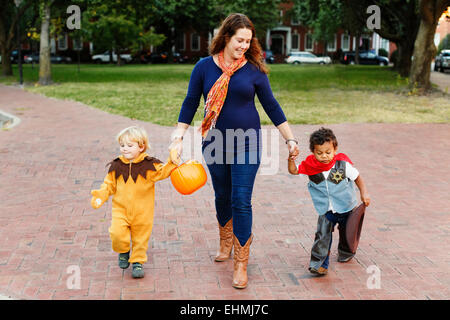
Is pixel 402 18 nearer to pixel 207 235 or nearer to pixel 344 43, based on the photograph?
pixel 207 235

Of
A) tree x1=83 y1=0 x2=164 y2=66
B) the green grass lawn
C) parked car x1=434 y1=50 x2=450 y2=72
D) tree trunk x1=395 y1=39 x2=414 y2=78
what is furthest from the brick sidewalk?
tree x1=83 y1=0 x2=164 y2=66

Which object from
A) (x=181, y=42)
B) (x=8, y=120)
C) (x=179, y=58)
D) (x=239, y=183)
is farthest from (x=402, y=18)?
(x=181, y=42)

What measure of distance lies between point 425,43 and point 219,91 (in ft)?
53.6

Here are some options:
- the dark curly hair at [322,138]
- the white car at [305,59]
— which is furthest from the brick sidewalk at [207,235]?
the white car at [305,59]

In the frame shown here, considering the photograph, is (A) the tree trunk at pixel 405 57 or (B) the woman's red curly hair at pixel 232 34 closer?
(B) the woman's red curly hair at pixel 232 34

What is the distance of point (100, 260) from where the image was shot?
4.62 metres

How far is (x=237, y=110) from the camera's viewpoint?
4.07m

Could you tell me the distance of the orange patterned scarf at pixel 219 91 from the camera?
3982mm

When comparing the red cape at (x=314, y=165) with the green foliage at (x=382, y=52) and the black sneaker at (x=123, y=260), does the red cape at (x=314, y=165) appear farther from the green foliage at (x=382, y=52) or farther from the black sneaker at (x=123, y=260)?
the green foliage at (x=382, y=52)

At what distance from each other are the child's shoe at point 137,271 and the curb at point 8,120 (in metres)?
9.01

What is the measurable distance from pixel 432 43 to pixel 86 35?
105 feet

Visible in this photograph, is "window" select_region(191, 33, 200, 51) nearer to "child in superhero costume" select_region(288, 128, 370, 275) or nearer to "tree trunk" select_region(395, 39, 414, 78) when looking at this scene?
"tree trunk" select_region(395, 39, 414, 78)

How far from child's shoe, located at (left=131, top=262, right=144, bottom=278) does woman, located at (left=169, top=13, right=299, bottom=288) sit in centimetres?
70

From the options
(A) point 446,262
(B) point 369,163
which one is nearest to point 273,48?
(B) point 369,163
